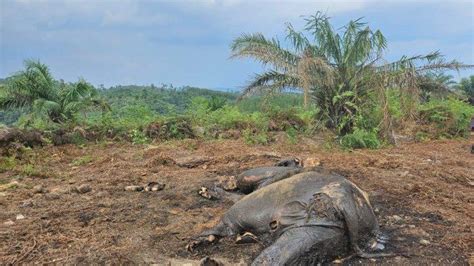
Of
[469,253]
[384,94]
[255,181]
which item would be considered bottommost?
[469,253]

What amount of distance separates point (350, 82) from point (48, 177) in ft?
23.6

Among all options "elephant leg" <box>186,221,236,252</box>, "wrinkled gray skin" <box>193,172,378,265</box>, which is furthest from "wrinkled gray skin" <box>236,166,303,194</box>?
"elephant leg" <box>186,221,236,252</box>

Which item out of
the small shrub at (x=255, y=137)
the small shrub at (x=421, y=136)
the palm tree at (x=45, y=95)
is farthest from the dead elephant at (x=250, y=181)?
the palm tree at (x=45, y=95)

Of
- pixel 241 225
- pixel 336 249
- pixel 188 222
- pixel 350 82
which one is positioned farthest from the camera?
pixel 350 82

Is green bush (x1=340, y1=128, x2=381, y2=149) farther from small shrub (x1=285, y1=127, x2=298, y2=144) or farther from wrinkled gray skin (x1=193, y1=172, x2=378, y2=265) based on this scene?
wrinkled gray skin (x1=193, y1=172, x2=378, y2=265)

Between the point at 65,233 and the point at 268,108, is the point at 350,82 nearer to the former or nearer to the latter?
the point at 268,108

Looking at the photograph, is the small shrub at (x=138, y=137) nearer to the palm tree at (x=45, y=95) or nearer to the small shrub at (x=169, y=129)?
the small shrub at (x=169, y=129)

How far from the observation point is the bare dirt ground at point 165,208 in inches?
135

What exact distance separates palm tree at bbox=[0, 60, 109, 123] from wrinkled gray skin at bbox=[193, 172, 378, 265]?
31.5 feet

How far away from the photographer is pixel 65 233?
3.80 metres

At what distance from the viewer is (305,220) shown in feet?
10.9

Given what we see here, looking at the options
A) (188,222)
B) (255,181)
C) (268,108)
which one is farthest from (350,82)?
(188,222)

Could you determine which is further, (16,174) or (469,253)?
(16,174)

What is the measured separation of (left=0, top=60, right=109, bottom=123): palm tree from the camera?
12.3 meters
